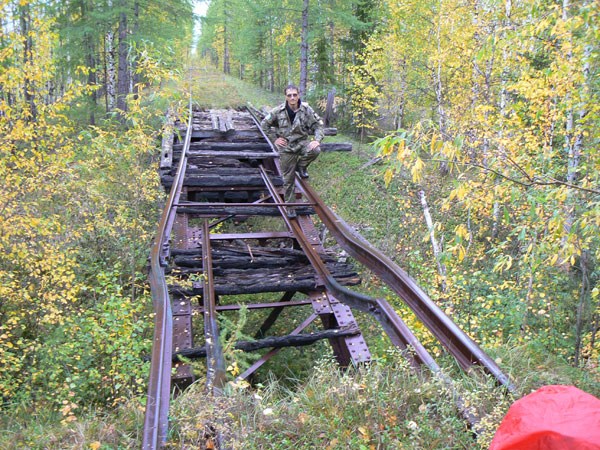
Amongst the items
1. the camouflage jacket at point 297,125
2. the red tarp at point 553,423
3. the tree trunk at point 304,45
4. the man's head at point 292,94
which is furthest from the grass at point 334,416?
the tree trunk at point 304,45

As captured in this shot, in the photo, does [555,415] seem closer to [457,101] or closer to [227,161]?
[227,161]

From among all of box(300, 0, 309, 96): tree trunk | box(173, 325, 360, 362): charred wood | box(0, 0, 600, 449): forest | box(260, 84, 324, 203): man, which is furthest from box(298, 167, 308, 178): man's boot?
box(300, 0, 309, 96): tree trunk

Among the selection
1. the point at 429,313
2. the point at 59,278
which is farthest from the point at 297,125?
the point at 429,313

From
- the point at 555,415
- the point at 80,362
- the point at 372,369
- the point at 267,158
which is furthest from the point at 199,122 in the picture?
the point at 555,415

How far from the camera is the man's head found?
7.57 metres

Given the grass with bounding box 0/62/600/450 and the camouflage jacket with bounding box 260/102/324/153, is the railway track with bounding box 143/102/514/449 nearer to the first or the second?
the grass with bounding box 0/62/600/450

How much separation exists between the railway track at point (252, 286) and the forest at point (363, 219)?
32cm

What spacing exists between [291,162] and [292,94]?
121 cm

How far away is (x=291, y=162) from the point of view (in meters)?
8.19

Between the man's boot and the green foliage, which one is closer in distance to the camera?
the green foliage

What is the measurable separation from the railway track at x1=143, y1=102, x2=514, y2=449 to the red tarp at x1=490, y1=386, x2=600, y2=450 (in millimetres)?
740

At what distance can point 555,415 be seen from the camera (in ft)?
5.81

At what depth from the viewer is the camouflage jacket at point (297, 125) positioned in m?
7.87

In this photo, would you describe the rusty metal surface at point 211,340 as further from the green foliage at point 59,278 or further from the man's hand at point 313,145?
the man's hand at point 313,145
